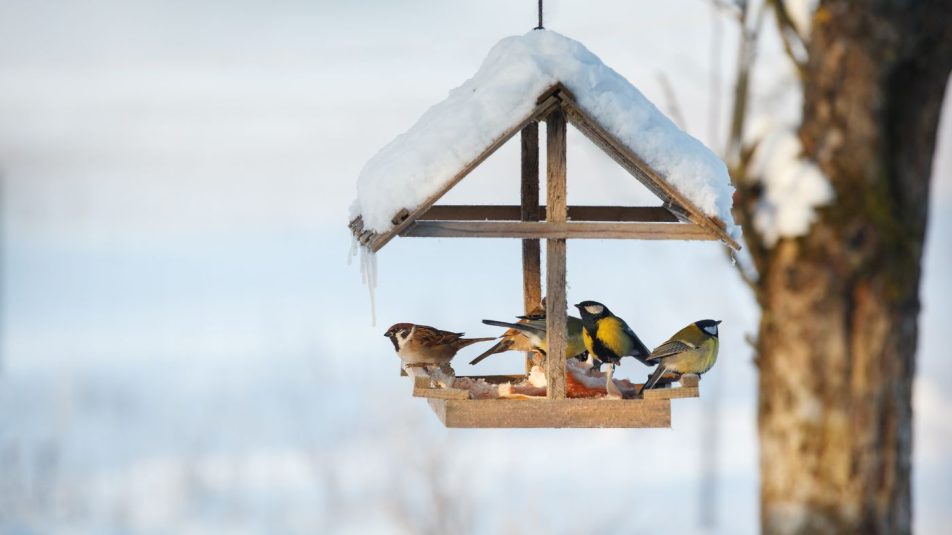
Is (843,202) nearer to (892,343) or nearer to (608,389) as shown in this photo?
(892,343)

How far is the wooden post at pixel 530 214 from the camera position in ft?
14.4

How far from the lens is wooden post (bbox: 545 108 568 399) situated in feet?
11.6

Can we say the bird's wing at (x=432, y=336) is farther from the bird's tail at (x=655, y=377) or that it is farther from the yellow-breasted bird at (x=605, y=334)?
the bird's tail at (x=655, y=377)

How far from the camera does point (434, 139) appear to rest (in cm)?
346

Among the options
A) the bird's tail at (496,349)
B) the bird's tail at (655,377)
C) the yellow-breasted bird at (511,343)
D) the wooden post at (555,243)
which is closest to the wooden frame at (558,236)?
the wooden post at (555,243)

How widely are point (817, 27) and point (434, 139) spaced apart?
1459 mm

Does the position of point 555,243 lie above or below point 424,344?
above

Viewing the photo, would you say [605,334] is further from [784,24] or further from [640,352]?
[784,24]

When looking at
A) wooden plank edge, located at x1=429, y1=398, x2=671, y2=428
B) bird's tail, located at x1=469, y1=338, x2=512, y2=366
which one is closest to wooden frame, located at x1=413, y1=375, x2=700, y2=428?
wooden plank edge, located at x1=429, y1=398, x2=671, y2=428

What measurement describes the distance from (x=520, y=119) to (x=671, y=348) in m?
1.05

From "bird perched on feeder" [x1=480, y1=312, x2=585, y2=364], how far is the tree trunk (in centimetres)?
71

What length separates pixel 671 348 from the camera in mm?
3848

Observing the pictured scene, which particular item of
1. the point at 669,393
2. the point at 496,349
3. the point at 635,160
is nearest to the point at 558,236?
the point at 635,160

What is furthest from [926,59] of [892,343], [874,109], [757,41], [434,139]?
[757,41]
